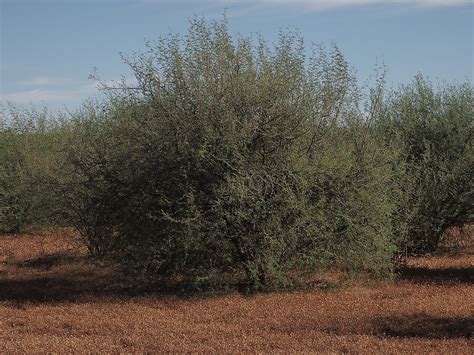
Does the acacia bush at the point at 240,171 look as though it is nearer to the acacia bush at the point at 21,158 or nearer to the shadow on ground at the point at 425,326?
the shadow on ground at the point at 425,326

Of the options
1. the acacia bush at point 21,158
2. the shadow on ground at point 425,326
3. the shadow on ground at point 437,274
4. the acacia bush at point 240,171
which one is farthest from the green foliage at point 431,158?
the acacia bush at point 21,158

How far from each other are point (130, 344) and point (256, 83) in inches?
306

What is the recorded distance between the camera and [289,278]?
17219 mm

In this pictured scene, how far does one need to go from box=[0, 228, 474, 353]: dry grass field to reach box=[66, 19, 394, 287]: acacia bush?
1.05 meters

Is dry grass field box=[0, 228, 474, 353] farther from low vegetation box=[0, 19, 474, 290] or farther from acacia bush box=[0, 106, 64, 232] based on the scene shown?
acacia bush box=[0, 106, 64, 232]

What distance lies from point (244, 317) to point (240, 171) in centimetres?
371

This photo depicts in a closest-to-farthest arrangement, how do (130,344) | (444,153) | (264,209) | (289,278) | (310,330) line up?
(130,344), (310,330), (264,209), (289,278), (444,153)

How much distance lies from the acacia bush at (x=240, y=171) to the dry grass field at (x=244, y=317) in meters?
1.05

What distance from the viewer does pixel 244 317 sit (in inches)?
536

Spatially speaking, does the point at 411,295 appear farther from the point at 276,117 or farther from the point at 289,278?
the point at 276,117

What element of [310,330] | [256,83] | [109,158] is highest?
[256,83]

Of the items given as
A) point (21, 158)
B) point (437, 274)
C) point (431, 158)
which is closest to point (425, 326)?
point (437, 274)

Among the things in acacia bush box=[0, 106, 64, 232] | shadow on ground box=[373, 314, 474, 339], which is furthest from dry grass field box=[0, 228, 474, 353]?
acacia bush box=[0, 106, 64, 232]

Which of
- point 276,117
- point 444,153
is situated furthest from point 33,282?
point 444,153
